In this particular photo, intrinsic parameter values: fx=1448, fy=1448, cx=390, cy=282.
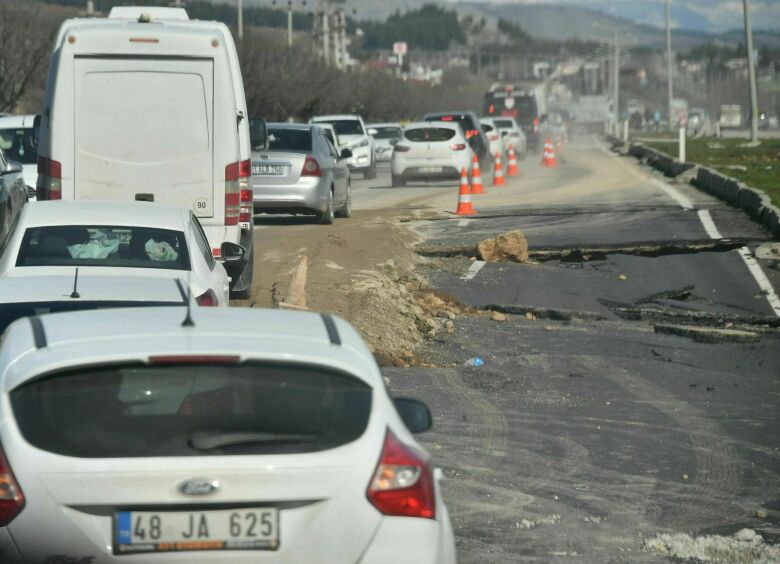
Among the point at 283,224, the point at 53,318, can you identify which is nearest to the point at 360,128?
the point at 283,224

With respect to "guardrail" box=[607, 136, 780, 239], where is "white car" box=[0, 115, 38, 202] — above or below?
above

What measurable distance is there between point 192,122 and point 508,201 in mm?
14991

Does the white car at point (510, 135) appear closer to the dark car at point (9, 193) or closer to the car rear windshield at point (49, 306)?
the dark car at point (9, 193)

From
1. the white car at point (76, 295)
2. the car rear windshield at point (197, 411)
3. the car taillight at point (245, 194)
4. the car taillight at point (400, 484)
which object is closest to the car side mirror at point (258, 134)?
the car taillight at point (245, 194)

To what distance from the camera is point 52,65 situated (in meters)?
12.7

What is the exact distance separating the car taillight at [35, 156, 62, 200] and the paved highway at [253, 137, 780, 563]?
143 inches

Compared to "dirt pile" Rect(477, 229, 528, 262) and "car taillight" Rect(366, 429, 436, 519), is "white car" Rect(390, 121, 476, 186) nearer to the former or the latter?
"dirt pile" Rect(477, 229, 528, 262)

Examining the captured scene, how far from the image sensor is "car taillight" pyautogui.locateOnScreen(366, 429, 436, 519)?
4.04m

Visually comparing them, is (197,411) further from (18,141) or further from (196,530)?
(18,141)

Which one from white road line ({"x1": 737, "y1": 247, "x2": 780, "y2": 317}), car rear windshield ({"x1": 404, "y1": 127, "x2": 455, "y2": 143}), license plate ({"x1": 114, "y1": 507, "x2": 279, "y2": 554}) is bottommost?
white road line ({"x1": 737, "y1": 247, "x2": 780, "y2": 317})

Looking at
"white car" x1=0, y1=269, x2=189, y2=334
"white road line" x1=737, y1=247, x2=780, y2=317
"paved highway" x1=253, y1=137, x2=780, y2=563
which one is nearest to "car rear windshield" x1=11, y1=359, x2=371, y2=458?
"paved highway" x1=253, y1=137, x2=780, y2=563

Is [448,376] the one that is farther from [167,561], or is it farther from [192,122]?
[167,561]

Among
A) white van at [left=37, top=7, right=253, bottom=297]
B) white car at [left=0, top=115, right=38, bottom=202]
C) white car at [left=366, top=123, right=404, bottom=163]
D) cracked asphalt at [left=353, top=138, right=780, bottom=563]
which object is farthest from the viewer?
white car at [left=366, top=123, right=404, bottom=163]

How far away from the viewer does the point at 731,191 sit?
84.3ft
